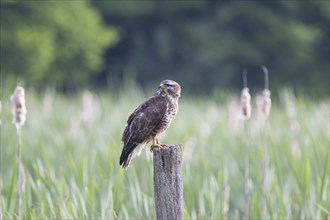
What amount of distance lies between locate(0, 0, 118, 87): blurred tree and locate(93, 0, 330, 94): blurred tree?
1.80m

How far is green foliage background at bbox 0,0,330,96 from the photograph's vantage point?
78.3ft

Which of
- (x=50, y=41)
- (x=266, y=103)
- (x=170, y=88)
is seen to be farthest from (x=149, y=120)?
(x=50, y=41)

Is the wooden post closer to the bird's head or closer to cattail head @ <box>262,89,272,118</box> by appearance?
the bird's head

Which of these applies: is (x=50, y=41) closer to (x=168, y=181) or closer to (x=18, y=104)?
(x=18, y=104)

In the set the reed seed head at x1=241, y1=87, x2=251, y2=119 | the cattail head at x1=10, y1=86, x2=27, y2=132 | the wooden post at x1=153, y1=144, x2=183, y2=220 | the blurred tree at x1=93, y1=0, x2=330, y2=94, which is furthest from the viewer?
the blurred tree at x1=93, y1=0, x2=330, y2=94

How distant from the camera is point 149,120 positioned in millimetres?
4055

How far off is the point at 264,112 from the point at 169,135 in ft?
13.5

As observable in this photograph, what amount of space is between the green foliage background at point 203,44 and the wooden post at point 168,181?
1868cm

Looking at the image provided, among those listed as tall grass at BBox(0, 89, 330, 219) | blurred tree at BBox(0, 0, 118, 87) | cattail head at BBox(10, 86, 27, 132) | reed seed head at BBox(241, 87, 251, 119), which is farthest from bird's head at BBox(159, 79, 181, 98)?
blurred tree at BBox(0, 0, 118, 87)

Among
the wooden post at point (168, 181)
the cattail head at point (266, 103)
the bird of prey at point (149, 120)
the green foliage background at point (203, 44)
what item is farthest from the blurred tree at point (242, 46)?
the wooden post at point (168, 181)

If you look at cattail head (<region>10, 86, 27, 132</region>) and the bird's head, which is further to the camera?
cattail head (<region>10, 86, 27, 132</region>)

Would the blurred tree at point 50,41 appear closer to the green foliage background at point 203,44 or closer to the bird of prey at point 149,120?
the green foliage background at point 203,44

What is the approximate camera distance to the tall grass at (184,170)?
4.74 metres

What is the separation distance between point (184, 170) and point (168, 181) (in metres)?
1.69
